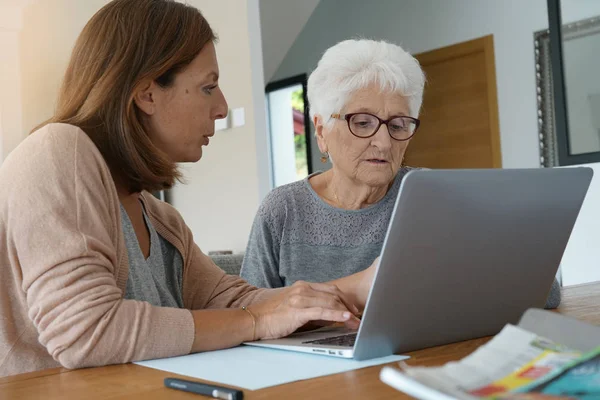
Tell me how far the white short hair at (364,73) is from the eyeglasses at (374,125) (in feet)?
0.14

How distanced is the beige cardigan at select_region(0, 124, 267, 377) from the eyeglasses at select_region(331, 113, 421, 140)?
781mm

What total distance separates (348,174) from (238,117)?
116 inches

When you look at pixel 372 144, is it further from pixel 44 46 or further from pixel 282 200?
pixel 44 46

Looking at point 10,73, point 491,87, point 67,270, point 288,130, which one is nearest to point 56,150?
point 67,270

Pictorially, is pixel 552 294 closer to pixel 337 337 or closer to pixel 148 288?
pixel 337 337

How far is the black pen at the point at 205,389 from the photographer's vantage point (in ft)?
2.66

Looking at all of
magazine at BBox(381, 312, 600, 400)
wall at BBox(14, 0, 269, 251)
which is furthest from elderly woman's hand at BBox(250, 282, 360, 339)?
wall at BBox(14, 0, 269, 251)

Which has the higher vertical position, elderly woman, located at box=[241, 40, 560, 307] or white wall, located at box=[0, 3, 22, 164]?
white wall, located at box=[0, 3, 22, 164]

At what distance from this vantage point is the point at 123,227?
136cm

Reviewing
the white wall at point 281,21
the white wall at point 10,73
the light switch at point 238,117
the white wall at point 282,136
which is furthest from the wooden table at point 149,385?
the white wall at point 10,73

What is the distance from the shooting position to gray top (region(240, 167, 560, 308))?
6.18ft

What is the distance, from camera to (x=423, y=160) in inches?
246

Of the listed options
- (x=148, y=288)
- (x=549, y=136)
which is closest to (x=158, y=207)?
(x=148, y=288)

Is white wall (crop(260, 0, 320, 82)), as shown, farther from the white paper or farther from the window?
the white paper
